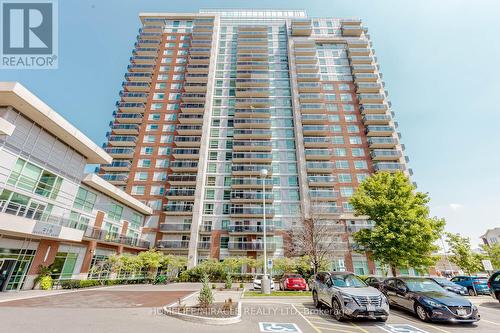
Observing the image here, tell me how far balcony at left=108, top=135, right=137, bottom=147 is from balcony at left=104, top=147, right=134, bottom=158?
0.90 metres

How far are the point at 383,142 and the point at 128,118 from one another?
5127cm

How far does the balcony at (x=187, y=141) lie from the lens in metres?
44.8

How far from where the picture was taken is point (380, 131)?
144 ft

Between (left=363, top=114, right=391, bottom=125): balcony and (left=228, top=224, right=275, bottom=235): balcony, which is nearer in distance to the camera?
(left=228, top=224, right=275, bottom=235): balcony

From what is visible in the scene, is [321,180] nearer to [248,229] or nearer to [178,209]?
[248,229]

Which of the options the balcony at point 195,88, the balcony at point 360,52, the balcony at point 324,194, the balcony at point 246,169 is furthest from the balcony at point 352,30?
the balcony at point 324,194

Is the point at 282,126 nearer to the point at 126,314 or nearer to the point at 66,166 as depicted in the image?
the point at 66,166

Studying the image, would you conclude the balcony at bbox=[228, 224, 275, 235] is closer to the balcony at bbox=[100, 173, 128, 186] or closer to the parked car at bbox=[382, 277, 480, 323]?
the balcony at bbox=[100, 173, 128, 186]

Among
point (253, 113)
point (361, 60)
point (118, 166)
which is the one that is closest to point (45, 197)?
point (118, 166)

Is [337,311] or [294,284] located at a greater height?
[294,284]

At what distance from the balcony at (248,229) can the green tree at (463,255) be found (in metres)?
22.4

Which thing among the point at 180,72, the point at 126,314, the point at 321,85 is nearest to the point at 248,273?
the point at 126,314

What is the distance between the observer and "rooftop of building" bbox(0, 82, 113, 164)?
16.9 m

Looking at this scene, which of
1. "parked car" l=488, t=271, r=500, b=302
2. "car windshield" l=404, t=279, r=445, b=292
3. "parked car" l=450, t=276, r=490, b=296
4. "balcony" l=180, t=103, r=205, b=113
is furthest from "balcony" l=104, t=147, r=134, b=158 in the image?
"parked car" l=450, t=276, r=490, b=296
